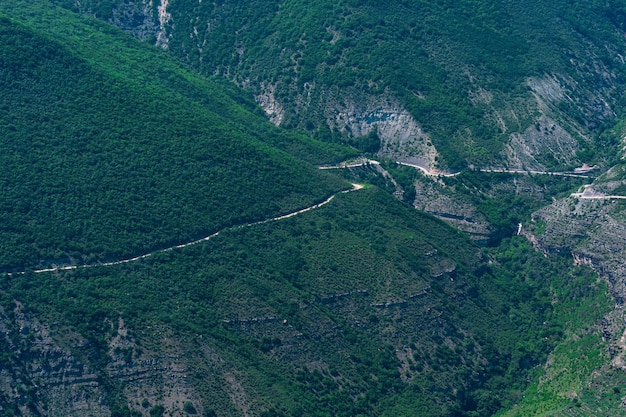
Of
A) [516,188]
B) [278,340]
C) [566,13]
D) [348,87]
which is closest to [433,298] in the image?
[278,340]

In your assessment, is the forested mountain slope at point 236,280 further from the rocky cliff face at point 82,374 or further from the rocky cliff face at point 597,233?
the rocky cliff face at point 597,233

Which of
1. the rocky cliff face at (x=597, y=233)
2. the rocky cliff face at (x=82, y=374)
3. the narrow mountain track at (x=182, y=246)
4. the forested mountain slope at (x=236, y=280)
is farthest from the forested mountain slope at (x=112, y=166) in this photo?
the rocky cliff face at (x=597, y=233)

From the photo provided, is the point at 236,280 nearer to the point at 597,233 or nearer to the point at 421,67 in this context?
the point at 597,233

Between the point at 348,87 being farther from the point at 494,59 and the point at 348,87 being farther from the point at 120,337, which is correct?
the point at 120,337

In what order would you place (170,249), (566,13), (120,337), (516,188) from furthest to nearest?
(566,13) < (516,188) < (170,249) < (120,337)

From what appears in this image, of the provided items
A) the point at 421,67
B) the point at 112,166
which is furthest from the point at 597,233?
the point at 112,166

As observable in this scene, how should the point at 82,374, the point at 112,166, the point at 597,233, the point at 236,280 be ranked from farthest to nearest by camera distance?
the point at 597,233
the point at 112,166
the point at 236,280
the point at 82,374
